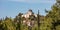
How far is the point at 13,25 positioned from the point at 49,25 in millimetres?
16819

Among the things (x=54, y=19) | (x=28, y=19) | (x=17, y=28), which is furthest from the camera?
(x=28, y=19)

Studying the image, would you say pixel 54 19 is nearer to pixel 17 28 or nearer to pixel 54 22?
pixel 54 22

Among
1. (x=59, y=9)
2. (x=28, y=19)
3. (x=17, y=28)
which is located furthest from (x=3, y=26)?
(x=28, y=19)

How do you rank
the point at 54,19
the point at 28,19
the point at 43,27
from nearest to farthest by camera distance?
the point at 54,19 < the point at 43,27 < the point at 28,19

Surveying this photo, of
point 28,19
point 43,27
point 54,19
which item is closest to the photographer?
point 54,19

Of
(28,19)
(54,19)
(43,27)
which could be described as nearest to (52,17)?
(54,19)

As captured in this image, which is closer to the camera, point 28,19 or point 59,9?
point 59,9

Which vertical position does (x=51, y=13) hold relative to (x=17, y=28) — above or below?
above

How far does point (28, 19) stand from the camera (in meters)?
111

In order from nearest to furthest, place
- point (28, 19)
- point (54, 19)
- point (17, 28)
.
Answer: point (54, 19) < point (17, 28) < point (28, 19)

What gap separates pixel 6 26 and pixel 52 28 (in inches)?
765

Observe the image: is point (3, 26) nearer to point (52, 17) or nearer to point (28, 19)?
point (52, 17)

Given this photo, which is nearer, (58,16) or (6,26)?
(58,16)

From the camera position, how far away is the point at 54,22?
33.6 meters
